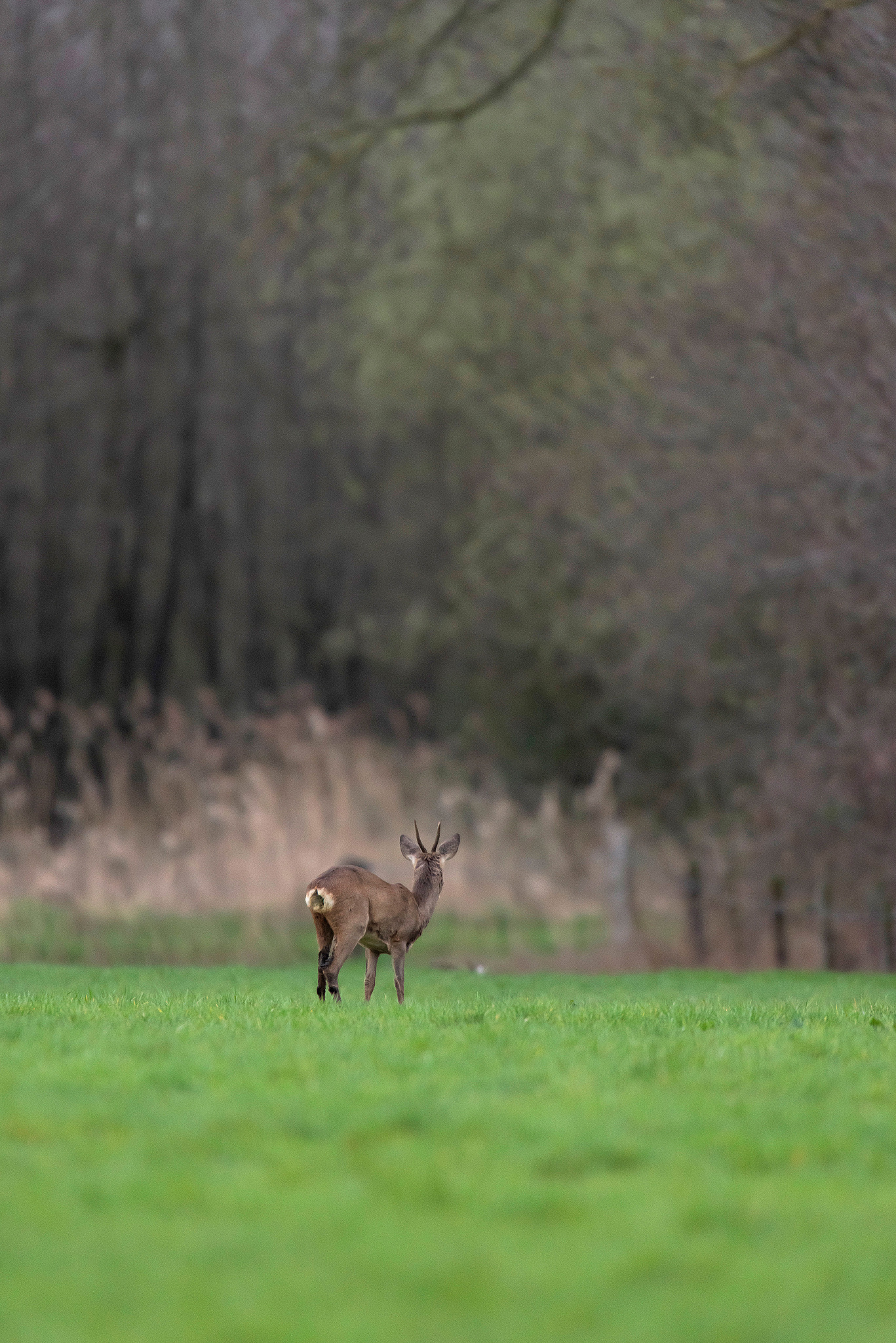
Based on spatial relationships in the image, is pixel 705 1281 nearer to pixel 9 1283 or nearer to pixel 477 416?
pixel 9 1283

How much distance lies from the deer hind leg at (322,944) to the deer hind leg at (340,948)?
16 mm

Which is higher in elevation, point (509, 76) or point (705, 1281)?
point (509, 76)

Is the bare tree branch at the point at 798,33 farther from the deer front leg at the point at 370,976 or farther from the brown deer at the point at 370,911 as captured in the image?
the deer front leg at the point at 370,976

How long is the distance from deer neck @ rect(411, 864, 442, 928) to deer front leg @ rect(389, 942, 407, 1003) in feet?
0.81

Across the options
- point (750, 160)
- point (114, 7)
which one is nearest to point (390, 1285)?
point (750, 160)

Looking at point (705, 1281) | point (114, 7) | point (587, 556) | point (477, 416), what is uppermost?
point (114, 7)

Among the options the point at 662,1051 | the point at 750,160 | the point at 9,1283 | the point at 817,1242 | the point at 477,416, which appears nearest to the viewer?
the point at 9,1283

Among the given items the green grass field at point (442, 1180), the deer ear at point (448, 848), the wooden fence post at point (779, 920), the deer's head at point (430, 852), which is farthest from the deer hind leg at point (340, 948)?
the wooden fence post at point (779, 920)

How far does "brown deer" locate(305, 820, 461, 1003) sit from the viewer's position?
411 inches

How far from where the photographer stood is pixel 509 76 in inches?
773

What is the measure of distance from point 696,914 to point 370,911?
10189 mm

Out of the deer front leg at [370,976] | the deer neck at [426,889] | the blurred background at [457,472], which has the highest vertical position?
the blurred background at [457,472]

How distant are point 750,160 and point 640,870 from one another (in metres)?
8.70

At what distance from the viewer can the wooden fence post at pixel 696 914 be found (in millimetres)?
20391
